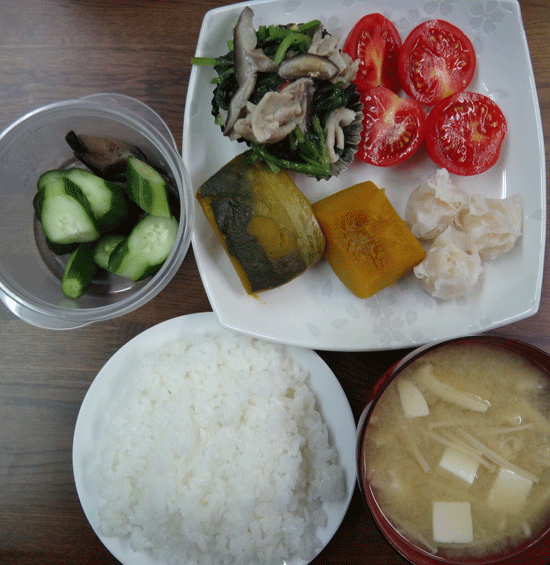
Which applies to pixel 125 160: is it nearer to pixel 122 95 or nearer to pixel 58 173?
pixel 58 173

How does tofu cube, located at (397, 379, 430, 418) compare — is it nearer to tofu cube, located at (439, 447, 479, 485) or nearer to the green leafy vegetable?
tofu cube, located at (439, 447, 479, 485)

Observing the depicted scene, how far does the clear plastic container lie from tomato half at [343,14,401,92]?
740 mm

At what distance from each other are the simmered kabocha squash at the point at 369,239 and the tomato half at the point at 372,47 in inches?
17.9

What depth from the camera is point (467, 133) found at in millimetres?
1737

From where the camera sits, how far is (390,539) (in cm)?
147

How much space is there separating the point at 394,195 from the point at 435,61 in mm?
500

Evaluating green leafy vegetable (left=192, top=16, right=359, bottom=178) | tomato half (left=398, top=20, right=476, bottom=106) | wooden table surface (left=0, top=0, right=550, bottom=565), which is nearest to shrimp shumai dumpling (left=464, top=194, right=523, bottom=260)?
wooden table surface (left=0, top=0, right=550, bottom=565)

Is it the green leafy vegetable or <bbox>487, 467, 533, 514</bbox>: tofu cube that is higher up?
the green leafy vegetable

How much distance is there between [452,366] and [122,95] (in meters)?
1.50

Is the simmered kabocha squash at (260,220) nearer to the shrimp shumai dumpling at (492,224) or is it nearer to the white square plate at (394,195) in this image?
the white square plate at (394,195)

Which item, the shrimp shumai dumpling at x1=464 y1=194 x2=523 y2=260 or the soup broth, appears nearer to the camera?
the soup broth

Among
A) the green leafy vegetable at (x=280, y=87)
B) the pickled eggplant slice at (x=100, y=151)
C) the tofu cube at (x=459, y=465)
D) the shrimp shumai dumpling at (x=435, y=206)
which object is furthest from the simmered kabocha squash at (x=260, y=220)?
Answer: the tofu cube at (x=459, y=465)

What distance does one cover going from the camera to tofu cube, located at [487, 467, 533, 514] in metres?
1.56

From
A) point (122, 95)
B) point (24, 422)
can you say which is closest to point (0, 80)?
point (122, 95)
